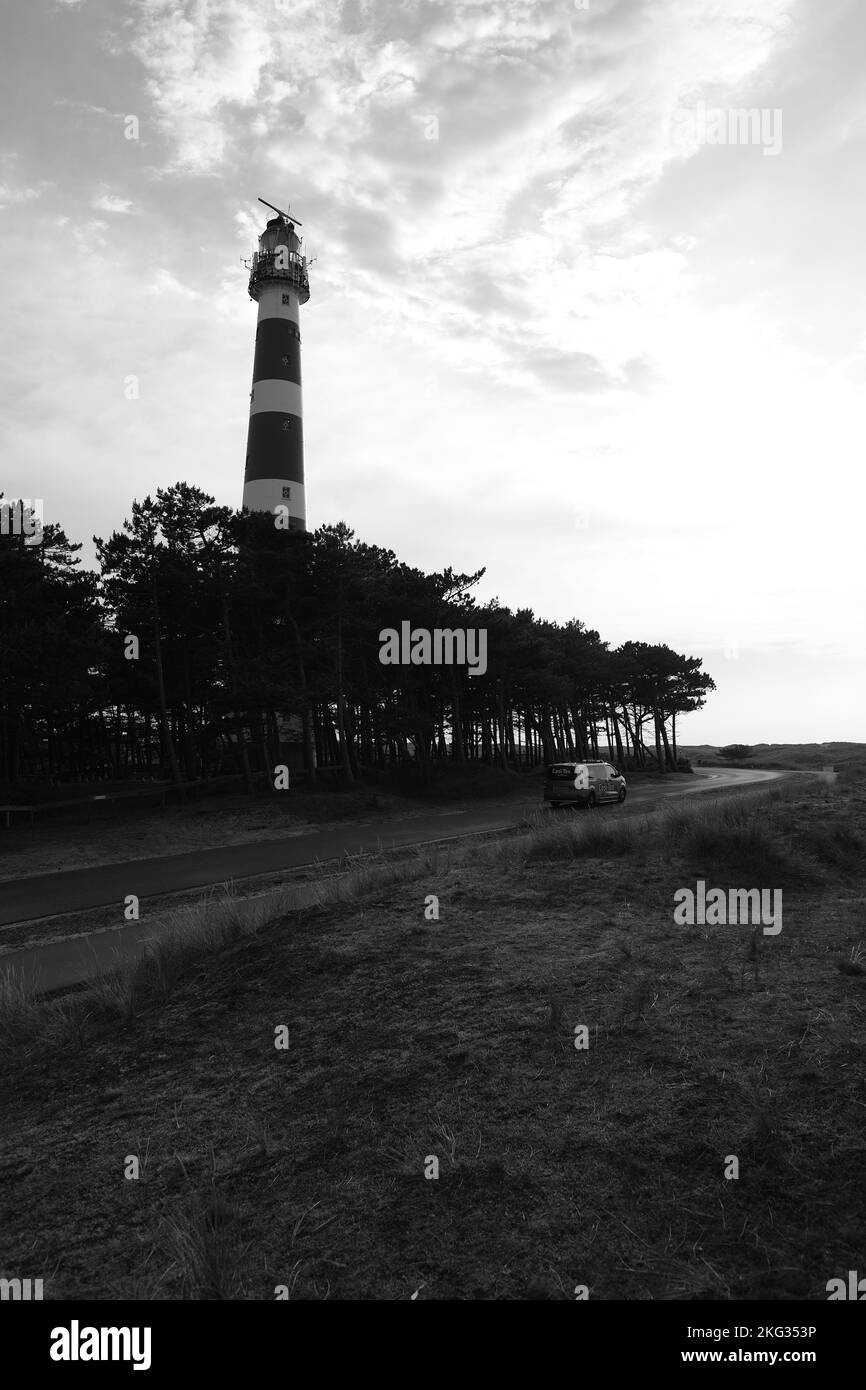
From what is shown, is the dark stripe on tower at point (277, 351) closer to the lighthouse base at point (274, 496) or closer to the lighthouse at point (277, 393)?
the lighthouse at point (277, 393)

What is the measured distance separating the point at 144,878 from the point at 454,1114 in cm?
1277

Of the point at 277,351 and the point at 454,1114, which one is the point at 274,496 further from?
the point at 454,1114

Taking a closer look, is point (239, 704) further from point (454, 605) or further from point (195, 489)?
point (454, 605)

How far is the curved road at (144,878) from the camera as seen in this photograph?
31.7 ft

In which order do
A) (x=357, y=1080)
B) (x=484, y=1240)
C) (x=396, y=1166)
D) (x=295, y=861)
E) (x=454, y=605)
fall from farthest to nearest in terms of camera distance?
(x=454, y=605), (x=295, y=861), (x=357, y=1080), (x=396, y=1166), (x=484, y=1240)

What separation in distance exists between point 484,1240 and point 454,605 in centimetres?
4023

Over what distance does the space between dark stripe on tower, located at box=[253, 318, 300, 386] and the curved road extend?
2848cm

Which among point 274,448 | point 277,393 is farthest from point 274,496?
point 277,393

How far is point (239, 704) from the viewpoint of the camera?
29.8 meters

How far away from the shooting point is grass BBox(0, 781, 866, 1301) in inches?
131

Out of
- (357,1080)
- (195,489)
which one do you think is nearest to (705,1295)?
(357,1080)
